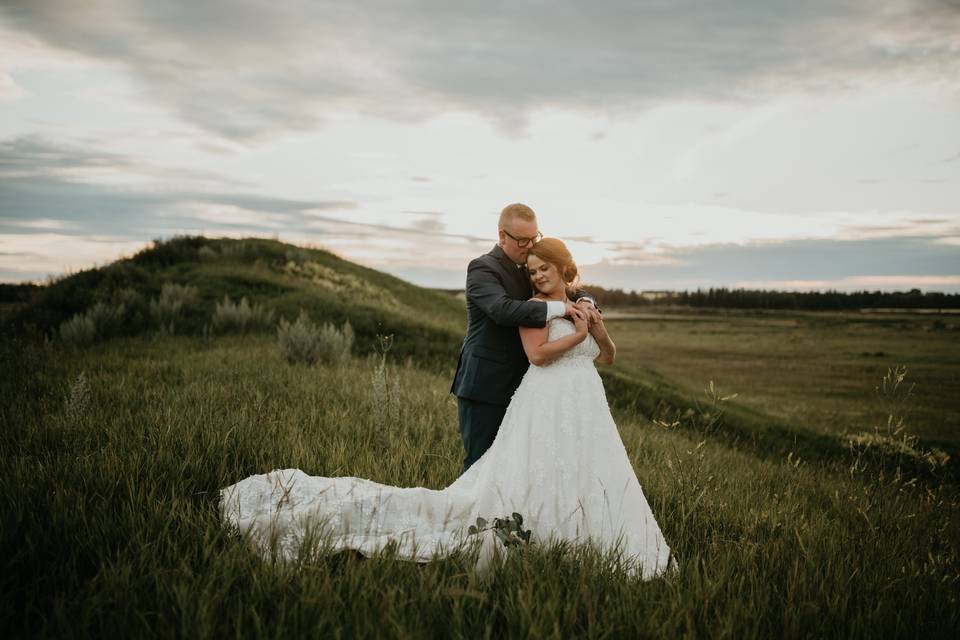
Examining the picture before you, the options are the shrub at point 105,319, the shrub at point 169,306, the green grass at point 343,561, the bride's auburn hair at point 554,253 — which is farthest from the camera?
the shrub at point 169,306

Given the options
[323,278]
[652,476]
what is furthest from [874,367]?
[652,476]

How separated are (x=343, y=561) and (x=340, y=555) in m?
0.09

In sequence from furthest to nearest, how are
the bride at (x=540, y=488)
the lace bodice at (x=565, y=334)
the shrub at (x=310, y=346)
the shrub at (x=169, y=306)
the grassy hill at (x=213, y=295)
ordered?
1. the grassy hill at (x=213, y=295)
2. the shrub at (x=169, y=306)
3. the shrub at (x=310, y=346)
4. the lace bodice at (x=565, y=334)
5. the bride at (x=540, y=488)

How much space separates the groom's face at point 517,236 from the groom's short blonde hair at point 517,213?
0.09ft

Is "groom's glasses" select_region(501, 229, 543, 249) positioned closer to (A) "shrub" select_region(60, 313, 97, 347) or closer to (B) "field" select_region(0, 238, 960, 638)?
(B) "field" select_region(0, 238, 960, 638)

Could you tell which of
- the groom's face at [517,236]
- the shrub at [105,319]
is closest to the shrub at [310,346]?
the shrub at [105,319]

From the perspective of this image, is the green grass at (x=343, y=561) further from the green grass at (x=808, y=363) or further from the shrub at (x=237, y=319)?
the shrub at (x=237, y=319)

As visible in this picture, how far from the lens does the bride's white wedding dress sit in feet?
11.3

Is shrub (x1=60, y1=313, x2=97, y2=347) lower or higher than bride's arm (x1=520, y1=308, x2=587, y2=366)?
lower

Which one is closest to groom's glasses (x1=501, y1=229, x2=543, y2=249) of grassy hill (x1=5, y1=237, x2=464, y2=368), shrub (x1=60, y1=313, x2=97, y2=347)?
grassy hill (x1=5, y1=237, x2=464, y2=368)

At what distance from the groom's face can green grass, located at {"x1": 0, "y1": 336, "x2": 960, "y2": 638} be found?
6.98 feet

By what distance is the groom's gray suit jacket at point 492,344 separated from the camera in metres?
4.56

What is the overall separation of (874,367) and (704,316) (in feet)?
183

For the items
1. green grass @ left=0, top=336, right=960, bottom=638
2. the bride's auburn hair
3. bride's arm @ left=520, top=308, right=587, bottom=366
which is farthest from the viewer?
the bride's auburn hair
